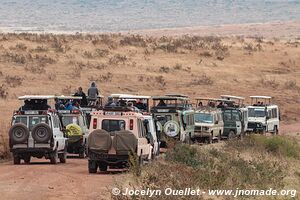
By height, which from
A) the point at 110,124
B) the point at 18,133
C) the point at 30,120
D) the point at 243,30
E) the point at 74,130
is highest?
the point at 243,30

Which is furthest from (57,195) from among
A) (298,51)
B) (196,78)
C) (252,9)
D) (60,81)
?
(252,9)

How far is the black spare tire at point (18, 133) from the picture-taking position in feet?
93.5

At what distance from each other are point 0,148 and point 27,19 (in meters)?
118

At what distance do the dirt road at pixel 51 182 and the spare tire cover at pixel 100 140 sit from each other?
75cm

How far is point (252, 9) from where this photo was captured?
564 feet

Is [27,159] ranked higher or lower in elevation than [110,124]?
lower

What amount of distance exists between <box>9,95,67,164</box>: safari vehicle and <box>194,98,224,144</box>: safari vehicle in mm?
10896

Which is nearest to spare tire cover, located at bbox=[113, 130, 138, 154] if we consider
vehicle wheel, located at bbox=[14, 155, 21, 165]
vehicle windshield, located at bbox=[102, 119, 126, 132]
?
vehicle windshield, located at bbox=[102, 119, 126, 132]

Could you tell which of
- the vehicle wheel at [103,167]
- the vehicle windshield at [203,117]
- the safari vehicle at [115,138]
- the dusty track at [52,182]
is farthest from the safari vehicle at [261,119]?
the safari vehicle at [115,138]

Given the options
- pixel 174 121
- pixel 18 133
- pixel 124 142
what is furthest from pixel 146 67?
pixel 124 142

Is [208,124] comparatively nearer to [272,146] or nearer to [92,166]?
[272,146]

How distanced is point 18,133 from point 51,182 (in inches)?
215

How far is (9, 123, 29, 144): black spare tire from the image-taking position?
28.5m

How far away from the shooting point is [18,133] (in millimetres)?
28594
